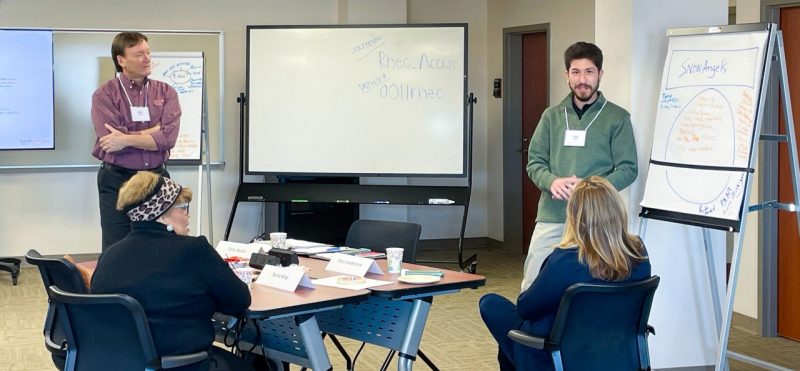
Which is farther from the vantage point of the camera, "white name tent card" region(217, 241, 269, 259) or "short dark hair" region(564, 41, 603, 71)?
"short dark hair" region(564, 41, 603, 71)

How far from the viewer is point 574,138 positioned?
423 cm

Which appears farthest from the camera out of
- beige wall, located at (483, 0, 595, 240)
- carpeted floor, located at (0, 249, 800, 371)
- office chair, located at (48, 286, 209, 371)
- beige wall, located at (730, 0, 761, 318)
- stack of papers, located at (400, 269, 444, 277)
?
beige wall, located at (483, 0, 595, 240)

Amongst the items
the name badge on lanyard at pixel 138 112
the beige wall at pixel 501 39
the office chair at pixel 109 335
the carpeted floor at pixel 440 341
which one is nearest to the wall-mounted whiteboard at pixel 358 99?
the beige wall at pixel 501 39

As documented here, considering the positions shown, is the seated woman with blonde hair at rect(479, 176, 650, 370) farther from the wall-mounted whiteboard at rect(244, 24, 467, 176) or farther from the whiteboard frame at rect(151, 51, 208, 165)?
the whiteboard frame at rect(151, 51, 208, 165)

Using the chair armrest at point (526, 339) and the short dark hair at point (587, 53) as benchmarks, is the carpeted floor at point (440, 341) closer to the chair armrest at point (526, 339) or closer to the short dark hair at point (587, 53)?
the short dark hair at point (587, 53)

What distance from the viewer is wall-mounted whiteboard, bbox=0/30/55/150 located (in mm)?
7109

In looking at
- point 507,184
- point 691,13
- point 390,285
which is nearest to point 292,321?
point 390,285

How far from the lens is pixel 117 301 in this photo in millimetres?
2723

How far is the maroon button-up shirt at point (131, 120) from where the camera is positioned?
436 cm

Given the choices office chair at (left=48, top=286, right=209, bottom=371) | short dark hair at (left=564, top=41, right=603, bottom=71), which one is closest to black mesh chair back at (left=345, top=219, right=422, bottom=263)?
short dark hair at (left=564, top=41, right=603, bottom=71)

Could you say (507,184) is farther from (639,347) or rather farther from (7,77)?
(639,347)

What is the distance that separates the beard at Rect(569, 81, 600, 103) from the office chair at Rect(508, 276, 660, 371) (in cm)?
133

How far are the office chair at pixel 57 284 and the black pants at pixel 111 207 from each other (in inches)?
28.2

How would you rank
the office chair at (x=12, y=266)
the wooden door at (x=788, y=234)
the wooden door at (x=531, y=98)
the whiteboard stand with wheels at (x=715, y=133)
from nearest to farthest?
the whiteboard stand with wheels at (x=715, y=133) < the wooden door at (x=788, y=234) < the office chair at (x=12, y=266) < the wooden door at (x=531, y=98)
